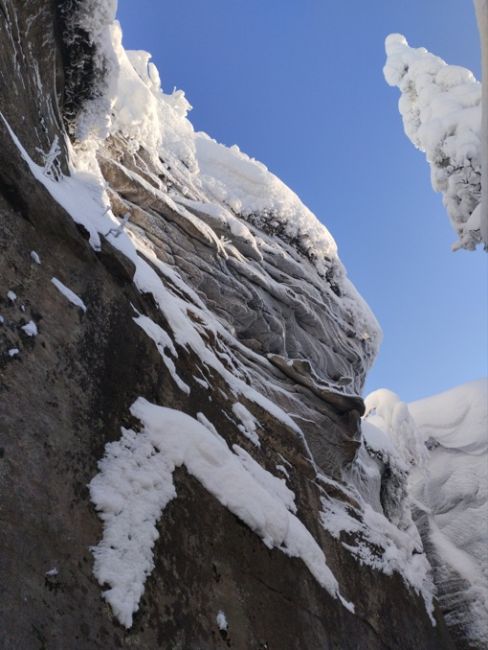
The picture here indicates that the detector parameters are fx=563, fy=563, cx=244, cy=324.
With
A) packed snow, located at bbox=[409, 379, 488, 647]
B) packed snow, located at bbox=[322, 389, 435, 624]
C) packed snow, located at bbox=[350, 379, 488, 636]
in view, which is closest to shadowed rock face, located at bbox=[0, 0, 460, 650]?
packed snow, located at bbox=[322, 389, 435, 624]

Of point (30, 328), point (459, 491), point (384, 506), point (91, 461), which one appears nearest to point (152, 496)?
point (91, 461)

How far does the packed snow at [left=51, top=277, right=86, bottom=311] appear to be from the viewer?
598cm

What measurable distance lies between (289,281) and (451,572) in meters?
11.3

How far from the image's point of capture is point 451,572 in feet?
62.8

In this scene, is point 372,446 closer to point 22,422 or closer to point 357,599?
point 357,599

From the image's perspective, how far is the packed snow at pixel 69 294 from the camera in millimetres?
5984

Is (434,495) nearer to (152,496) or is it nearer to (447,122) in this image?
(447,122)

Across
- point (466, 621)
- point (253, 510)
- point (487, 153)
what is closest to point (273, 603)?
point (253, 510)

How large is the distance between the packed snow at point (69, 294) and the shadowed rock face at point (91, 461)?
8 centimetres

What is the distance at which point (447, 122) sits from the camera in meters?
31.9

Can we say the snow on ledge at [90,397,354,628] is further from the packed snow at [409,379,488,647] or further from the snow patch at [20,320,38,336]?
the packed snow at [409,379,488,647]

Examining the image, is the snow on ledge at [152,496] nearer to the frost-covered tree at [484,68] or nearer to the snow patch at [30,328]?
the snow patch at [30,328]

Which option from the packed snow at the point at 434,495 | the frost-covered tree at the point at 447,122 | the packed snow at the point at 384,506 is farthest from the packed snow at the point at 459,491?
the frost-covered tree at the point at 447,122

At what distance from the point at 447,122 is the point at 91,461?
3231cm
